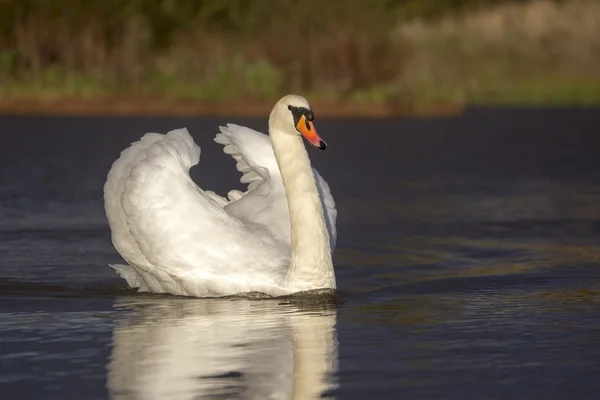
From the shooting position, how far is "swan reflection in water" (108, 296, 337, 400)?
9.64 meters

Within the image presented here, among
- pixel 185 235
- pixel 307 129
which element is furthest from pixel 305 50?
pixel 185 235

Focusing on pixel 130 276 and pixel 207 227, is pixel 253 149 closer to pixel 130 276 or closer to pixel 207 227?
pixel 130 276

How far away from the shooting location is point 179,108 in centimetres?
5128

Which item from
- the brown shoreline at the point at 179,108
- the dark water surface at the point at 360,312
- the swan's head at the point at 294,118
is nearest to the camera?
the dark water surface at the point at 360,312

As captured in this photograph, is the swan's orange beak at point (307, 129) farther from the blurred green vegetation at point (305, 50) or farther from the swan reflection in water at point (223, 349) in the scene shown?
the blurred green vegetation at point (305, 50)

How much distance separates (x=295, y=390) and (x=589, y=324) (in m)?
3.03

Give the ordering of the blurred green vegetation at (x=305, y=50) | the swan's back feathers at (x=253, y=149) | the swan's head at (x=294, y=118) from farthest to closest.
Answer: the blurred green vegetation at (x=305, y=50)
the swan's back feathers at (x=253, y=149)
the swan's head at (x=294, y=118)

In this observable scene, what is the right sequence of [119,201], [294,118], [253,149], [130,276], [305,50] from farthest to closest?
[305,50] < [253,149] < [130,276] < [119,201] < [294,118]

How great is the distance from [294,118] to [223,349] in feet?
8.69

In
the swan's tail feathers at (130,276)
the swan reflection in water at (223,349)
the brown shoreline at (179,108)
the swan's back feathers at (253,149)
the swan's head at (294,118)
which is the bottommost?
the swan reflection in water at (223,349)

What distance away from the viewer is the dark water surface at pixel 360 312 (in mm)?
9875

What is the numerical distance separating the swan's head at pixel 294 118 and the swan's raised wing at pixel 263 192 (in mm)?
898

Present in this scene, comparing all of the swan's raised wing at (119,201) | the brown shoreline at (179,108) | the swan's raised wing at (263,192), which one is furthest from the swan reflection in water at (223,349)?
the brown shoreline at (179,108)

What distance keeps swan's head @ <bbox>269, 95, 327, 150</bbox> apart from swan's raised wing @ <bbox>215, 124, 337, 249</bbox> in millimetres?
898
